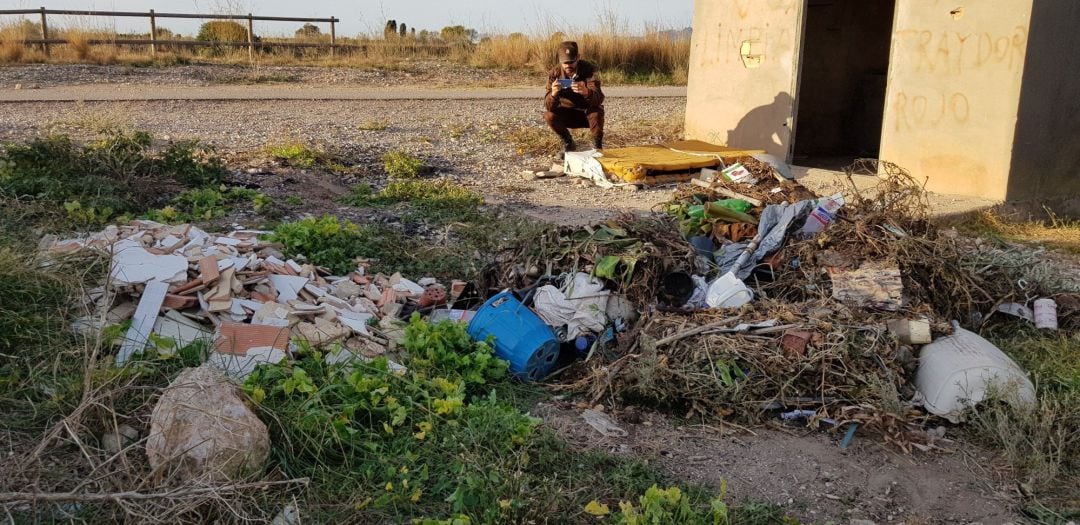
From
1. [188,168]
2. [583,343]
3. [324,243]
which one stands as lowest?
[583,343]

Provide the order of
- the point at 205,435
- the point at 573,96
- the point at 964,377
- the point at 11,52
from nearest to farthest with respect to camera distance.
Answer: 1. the point at 205,435
2. the point at 964,377
3. the point at 573,96
4. the point at 11,52

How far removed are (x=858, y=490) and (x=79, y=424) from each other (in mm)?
2966

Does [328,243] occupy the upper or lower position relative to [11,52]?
lower

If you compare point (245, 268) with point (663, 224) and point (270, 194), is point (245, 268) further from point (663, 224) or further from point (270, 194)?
point (270, 194)

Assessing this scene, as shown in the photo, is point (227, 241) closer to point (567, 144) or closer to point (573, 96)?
point (573, 96)

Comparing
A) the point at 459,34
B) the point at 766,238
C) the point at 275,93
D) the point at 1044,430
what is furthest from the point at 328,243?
→ the point at 459,34

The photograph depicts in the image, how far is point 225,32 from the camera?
72.4 feet

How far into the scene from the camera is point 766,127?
957cm

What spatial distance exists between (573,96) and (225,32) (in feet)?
51.3

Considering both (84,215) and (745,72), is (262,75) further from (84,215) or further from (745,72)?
(84,215)

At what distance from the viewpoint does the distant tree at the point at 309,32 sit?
909 inches

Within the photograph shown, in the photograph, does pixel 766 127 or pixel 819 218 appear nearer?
pixel 819 218

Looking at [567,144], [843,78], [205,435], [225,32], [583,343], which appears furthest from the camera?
[225,32]

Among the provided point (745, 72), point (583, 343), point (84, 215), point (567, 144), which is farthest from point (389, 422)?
point (745, 72)
